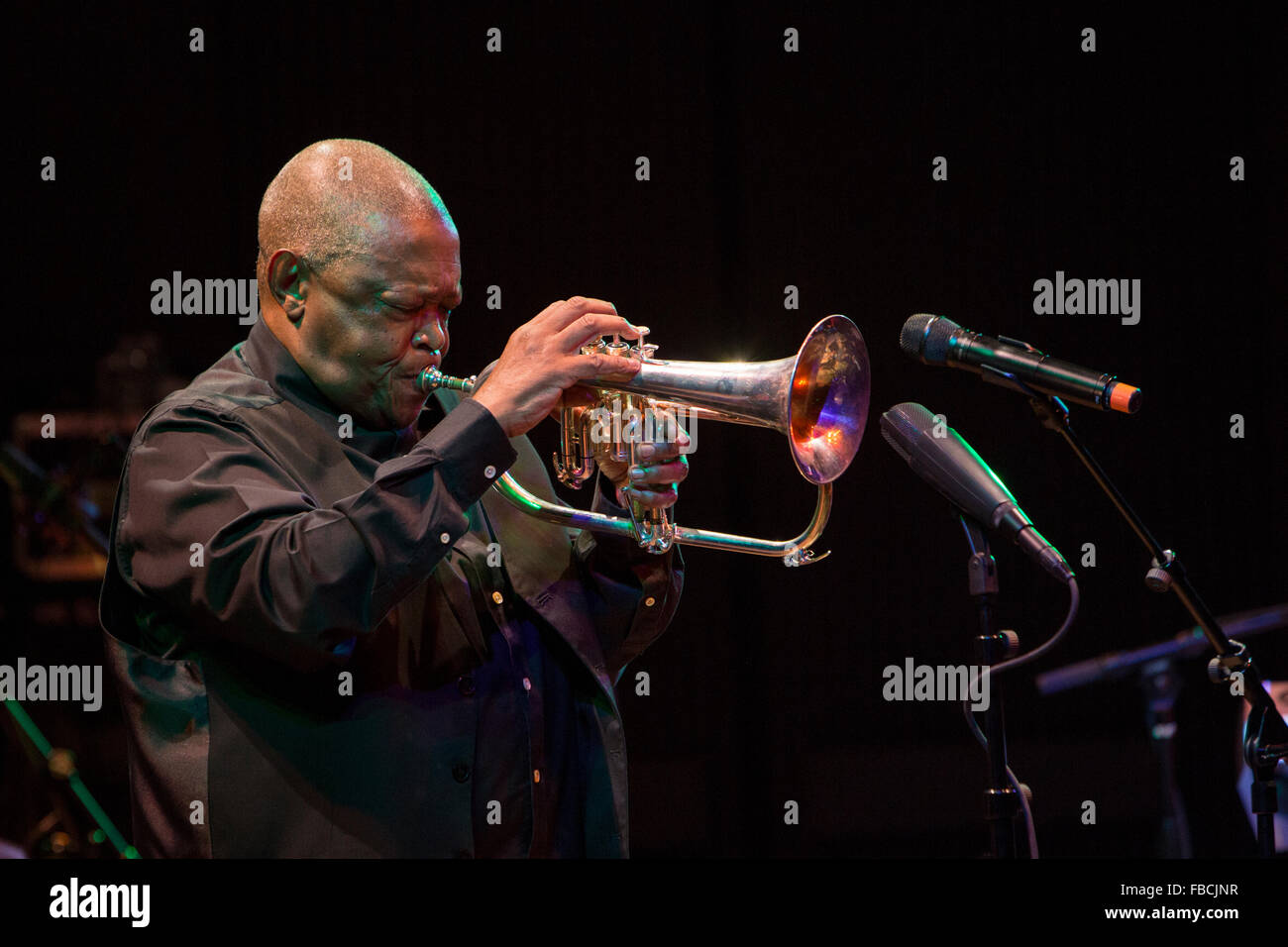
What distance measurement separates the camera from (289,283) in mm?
2340

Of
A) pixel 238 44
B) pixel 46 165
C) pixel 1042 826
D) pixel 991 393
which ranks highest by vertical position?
pixel 238 44

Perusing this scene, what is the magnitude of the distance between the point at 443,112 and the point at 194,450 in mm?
2443

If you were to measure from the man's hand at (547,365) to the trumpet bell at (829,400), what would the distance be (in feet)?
1.10

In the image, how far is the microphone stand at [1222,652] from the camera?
214 centimetres

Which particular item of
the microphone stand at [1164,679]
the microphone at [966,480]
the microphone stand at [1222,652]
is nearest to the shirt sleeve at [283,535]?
the microphone at [966,480]

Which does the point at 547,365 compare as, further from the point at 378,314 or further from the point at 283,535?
the point at 283,535

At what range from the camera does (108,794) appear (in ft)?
13.3

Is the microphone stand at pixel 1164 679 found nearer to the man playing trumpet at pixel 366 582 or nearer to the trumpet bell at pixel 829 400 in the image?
the trumpet bell at pixel 829 400

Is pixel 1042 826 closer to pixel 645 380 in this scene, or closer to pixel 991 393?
pixel 991 393

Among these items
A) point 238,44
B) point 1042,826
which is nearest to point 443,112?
point 238,44

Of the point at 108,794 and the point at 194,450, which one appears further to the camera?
the point at 108,794

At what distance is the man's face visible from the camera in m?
2.28

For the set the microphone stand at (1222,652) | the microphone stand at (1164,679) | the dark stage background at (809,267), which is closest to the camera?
the microphone stand at (1222,652)

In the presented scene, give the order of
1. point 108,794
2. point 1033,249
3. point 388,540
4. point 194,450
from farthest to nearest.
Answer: point 1033,249, point 108,794, point 194,450, point 388,540
